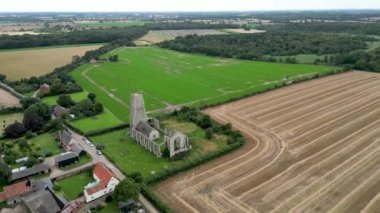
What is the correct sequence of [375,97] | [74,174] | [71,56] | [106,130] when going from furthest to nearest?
[71,56] < [375,97] < [106,130] < [74,174]

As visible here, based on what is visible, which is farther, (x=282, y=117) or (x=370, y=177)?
(x=282, y=117)

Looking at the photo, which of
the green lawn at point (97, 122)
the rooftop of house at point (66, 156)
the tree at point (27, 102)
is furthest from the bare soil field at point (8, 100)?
the rooftop of house at point (66, 156)

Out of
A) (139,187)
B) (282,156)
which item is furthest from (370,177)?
(139,187)

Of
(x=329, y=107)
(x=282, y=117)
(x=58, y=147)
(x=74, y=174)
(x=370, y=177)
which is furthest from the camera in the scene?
(x=329, y=107)

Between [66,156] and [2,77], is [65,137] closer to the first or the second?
[66,156]

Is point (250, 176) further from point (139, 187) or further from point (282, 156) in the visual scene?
point (139, 187)

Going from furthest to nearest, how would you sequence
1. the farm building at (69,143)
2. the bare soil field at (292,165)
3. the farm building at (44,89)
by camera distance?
the farm building at (44,89) < the farm building at (69,143) < the bare soil field at (292,165)

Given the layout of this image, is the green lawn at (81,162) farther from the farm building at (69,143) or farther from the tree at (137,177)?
the tree at (137,177)
